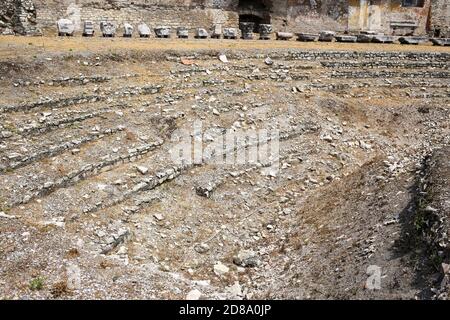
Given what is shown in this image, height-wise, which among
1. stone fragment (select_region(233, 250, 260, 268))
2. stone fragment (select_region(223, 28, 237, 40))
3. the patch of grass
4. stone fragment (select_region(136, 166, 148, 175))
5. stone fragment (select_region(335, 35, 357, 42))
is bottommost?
stone fragment (select_region(233, 250, 260, 268))

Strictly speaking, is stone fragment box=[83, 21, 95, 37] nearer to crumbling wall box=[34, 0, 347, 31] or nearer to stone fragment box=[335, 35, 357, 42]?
crumbling wall box=[34, 0, 347, 31]

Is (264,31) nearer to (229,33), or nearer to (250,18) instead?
(229,33)

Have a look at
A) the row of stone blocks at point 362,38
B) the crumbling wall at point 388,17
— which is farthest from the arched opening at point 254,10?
the crumbling wall at point 388,17

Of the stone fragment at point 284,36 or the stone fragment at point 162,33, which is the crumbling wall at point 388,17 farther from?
the stone fragment at point 162,33

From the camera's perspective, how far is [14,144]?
1232 centimetres

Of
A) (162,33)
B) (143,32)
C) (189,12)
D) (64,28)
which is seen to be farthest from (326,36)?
(64,28)

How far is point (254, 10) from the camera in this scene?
27859 millimetres

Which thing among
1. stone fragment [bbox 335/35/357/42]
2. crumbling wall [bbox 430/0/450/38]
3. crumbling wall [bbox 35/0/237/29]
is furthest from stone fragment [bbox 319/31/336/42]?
crumbling wall [bbox 430/0/450/38]

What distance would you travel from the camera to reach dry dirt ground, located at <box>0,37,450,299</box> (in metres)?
8.98

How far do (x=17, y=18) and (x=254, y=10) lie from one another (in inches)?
497

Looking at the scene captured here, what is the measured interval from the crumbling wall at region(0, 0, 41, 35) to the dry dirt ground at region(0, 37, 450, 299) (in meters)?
2.23

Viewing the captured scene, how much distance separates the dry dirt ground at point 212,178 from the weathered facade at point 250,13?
381cm

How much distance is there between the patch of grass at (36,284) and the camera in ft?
27.1
